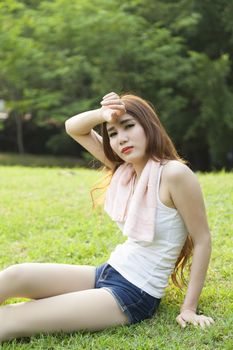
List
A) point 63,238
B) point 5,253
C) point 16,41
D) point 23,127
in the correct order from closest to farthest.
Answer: point 5,253
point 63,238
point 16,41
point 23,127

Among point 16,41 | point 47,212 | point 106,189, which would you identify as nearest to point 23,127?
point 16,41

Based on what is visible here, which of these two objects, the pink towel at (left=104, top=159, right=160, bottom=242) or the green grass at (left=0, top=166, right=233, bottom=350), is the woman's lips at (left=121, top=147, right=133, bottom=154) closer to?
the pink towel at (left=104, top=159, right=160, bottom=242)

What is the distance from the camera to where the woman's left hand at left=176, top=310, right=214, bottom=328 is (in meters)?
2.48

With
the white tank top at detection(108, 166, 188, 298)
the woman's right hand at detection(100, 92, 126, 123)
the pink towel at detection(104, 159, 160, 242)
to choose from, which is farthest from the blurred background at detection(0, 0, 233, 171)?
the white tank top at detection(108, 166, 188, 298)

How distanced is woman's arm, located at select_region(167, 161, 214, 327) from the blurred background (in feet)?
37.0

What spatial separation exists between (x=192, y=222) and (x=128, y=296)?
45 cm

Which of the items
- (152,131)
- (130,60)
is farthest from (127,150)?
(130,60)

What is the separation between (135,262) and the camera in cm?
254

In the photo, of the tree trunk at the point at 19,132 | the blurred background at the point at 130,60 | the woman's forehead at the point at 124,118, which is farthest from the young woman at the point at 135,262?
the tree trunk at the point at 19,132

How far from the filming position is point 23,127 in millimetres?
18625

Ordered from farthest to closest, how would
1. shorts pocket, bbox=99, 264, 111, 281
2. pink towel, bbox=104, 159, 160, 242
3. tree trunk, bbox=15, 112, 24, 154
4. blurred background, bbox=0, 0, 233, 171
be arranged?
tree trunk, bbox=15, 112, 24, 154 → blurred background, bbox=0, 0, 233, 171 → shorts pocket, bbox=99, 264, 111, 281 → pink towel, bbox=104, 159, 160, 242

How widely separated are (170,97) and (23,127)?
617 cm

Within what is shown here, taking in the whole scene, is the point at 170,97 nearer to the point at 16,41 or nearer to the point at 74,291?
the point at 16,41

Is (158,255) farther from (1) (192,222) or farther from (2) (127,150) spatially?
(2) (127,150)
